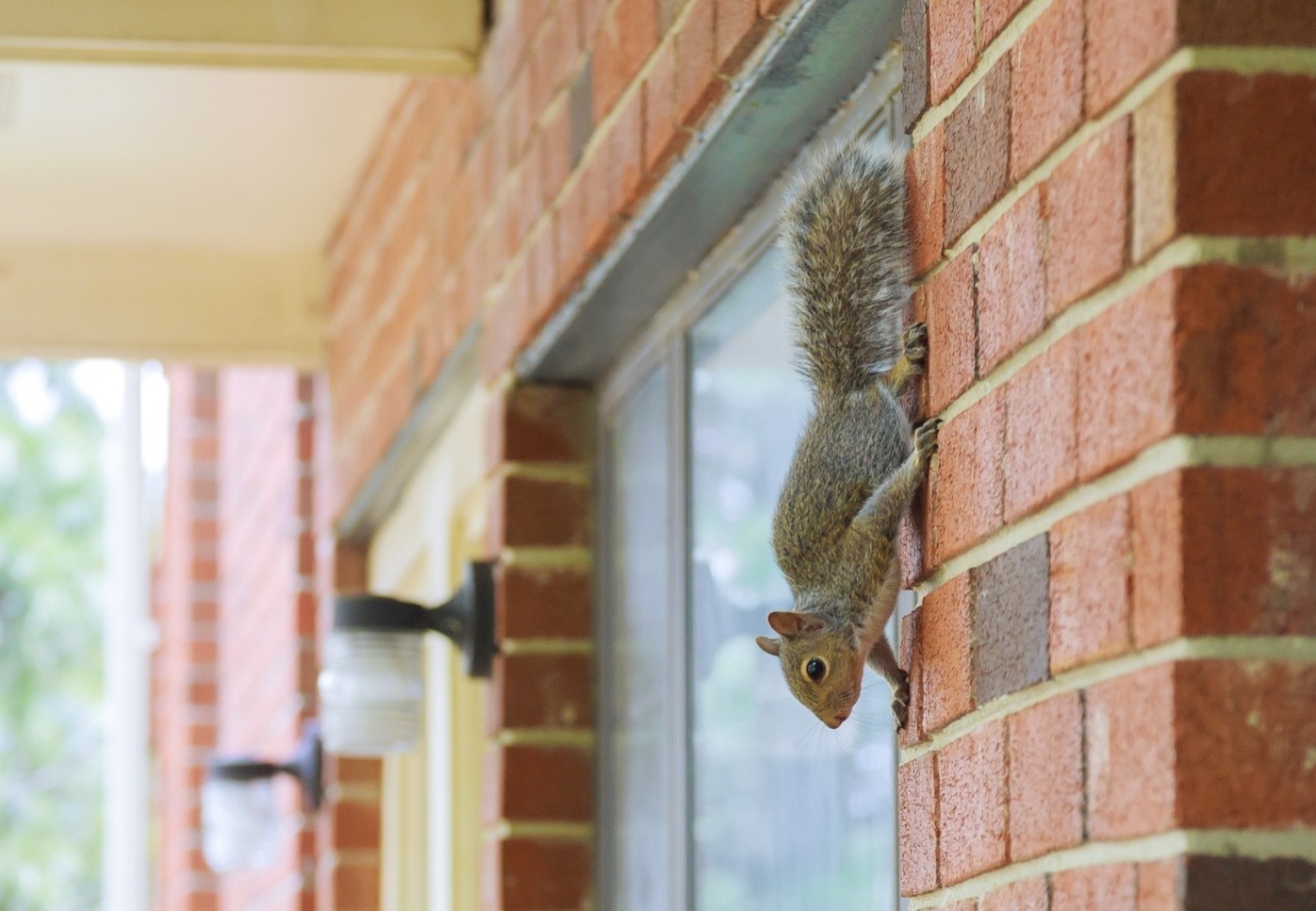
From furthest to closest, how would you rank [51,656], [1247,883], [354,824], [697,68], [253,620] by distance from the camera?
[51,656] < [253,620] < [354,824] < [697,68] < [1247,883]

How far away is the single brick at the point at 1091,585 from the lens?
106 cm

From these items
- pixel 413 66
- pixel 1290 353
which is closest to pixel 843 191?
pixel 1290 353

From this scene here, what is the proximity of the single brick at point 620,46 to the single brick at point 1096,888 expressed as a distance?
1177 millimetres

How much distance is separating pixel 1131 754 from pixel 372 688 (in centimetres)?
205

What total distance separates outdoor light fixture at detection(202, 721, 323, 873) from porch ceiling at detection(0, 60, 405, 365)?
83 cm

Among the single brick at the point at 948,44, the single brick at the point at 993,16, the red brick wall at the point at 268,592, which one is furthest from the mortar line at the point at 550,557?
the red brick wall at the point at 268,592

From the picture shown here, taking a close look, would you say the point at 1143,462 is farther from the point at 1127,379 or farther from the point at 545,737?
the point at 545,737

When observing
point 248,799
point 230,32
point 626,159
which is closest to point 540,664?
point 626,159

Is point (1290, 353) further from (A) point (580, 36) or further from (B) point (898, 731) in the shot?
(A) point (580, 36)

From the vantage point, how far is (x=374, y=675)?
298 centimetres

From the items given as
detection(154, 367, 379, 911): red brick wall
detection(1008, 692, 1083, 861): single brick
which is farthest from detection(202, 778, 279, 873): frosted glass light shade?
detection(1008, 692, 1083, 861): single brick

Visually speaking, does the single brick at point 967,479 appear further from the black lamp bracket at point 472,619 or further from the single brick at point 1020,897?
the black lamp bracket at point 472,619

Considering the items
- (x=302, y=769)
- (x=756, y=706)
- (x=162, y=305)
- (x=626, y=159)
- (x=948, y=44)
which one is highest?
(x=162, y=305)

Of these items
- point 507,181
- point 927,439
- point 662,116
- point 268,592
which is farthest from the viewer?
point 268,592
